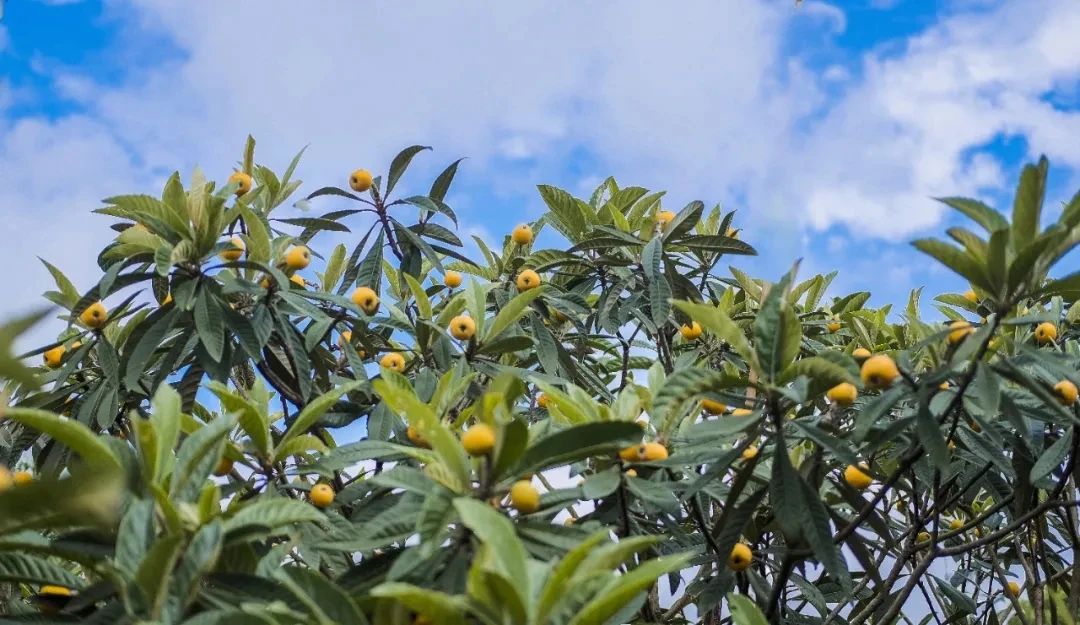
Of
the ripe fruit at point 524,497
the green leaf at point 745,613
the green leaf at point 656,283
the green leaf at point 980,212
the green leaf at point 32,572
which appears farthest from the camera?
the green leaf at point 656,283

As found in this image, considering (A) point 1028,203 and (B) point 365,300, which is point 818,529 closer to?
(A) point 1028,203

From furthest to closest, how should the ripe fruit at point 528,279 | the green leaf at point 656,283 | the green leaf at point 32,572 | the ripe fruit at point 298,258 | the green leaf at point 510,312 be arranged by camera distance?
the ripe fruit at point 528,279 → the green leaf at point 656,283 → the ripe fruit at point 298,258 → the green leaf at point 510,312 → the green leaf at point 32,572

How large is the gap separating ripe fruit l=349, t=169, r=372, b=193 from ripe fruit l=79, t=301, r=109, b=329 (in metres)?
0.95

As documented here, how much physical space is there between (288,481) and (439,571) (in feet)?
2.04

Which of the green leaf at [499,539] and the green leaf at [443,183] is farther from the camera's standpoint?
the green leaf at [443,183]

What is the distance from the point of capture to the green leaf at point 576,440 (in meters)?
1.73

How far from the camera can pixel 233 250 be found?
286 cm

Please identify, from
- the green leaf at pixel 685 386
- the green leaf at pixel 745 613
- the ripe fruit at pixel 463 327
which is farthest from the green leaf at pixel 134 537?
Answer: the ripe fruit at pixel 463 327

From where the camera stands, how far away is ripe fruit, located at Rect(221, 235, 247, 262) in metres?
2.85

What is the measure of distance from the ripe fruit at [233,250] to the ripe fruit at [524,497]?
54.3 inches

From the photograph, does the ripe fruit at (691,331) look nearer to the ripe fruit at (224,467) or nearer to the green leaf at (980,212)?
the green leaf at (980,212)

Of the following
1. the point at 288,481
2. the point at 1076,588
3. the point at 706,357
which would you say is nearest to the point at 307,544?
the point at 288,481

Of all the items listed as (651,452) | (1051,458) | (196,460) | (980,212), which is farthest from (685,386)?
(1051,458)

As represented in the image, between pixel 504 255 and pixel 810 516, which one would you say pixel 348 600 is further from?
pixel 504 255
